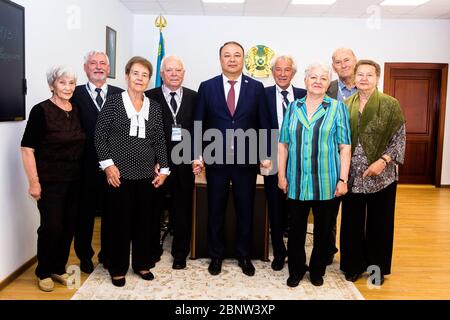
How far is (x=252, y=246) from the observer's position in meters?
3.51

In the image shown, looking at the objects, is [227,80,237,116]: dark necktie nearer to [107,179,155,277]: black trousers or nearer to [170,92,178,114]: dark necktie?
[170,92,178,114]: dark necktie

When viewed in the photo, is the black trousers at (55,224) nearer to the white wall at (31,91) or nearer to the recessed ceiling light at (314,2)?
the white wall at (31,91)

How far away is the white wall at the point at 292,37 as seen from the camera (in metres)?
7.32

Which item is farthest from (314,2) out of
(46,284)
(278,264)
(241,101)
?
(46,284)

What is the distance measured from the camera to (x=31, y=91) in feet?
11.0

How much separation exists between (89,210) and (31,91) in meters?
1.07

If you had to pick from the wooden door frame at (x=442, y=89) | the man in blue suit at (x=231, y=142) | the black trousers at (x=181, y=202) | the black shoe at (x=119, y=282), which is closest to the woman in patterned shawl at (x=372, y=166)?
the man in blue suit at (x=231, y=142)

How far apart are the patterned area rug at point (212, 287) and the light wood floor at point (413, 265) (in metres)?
0.15

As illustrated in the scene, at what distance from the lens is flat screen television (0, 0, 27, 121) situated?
2.84 metres

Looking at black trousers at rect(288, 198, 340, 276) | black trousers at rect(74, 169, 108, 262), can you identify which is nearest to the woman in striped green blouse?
black trousers at rect(288, 198, 340, 276)

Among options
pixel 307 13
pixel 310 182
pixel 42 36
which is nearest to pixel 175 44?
pixel 307 13

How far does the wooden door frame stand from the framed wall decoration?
4564 mm

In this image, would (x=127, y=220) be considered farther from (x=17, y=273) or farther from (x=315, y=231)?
(x=315, y=231)

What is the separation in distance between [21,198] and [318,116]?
2258mm
